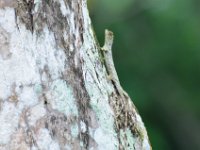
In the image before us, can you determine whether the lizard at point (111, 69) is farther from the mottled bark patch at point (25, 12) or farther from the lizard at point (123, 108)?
the mottled bark patch at point (25, 12)

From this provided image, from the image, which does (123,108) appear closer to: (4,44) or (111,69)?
(111,69)

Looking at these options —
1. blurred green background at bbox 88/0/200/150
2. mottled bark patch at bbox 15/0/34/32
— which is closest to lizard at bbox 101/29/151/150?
mottled bark patch at bbox 15/0/34/32

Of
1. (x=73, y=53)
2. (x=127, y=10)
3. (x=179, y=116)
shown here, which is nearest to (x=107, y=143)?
(x=73, y=53)

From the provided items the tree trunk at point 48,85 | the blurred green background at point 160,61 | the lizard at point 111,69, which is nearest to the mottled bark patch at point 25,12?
the tree trunk at point 48,85

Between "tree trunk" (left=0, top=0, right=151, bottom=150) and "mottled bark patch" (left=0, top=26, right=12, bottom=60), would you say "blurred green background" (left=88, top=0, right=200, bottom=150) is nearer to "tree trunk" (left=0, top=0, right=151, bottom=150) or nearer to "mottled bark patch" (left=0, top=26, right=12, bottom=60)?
"tree trunk" (left=0, top=0, right=151, bottom=150)

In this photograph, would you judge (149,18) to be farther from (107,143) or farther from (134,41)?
(107,143)

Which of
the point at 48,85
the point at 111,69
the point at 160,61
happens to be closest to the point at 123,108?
the point at 111,69
